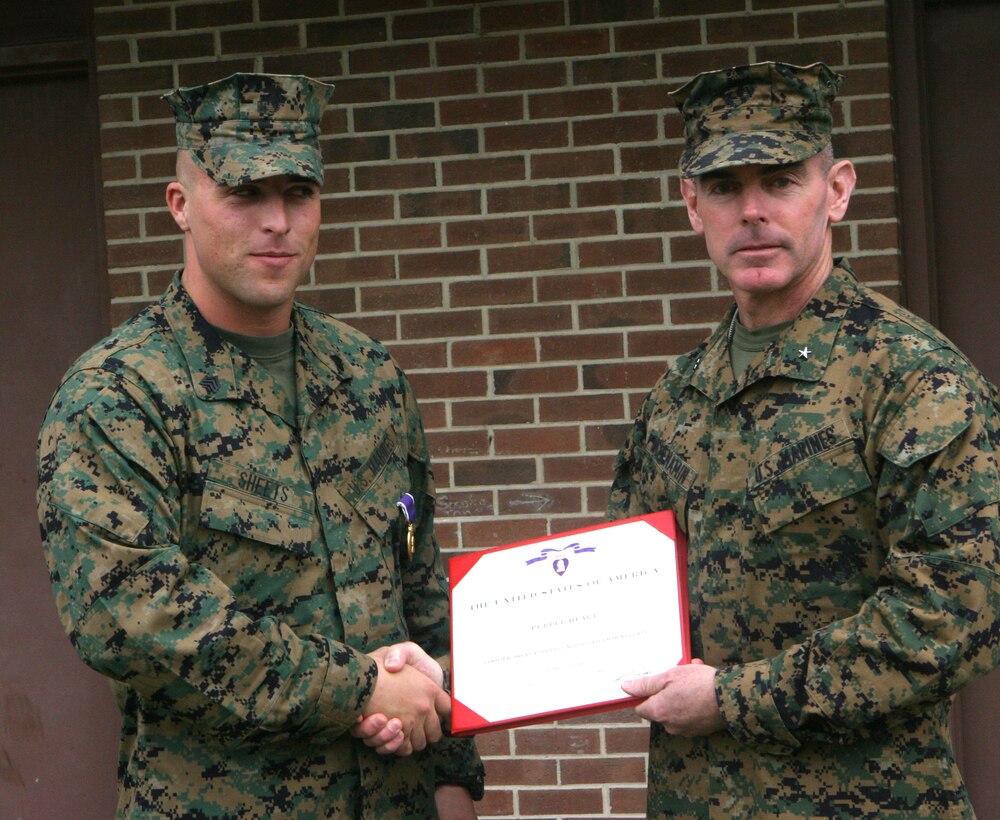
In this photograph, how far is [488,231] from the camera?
169 inches

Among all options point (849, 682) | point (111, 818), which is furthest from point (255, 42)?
point (849, 682)

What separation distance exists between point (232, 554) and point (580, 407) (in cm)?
170

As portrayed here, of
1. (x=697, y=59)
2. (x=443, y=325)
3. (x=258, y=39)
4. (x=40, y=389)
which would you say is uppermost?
(x=258, y=39)

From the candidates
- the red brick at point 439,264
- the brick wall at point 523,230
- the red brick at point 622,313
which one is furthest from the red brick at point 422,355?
the red brick at point 622,313

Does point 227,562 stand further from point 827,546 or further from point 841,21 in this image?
point 841,21

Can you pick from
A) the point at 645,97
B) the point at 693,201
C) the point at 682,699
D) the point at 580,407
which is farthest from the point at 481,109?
the point at 682,699

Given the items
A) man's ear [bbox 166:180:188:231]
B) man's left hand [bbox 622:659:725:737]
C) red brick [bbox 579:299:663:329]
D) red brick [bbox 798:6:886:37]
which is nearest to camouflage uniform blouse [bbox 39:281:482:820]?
man's ear [bbox 166:180:188:231]

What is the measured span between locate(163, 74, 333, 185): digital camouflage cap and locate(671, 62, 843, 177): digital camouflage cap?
80 cm

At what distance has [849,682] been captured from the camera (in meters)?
2.52

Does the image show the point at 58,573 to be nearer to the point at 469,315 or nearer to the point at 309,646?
the point at 309,646

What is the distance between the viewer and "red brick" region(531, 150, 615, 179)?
4254 mm

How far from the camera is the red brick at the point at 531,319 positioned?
168 inches

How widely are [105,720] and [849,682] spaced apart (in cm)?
288

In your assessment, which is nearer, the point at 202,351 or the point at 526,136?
the point at 202,351
